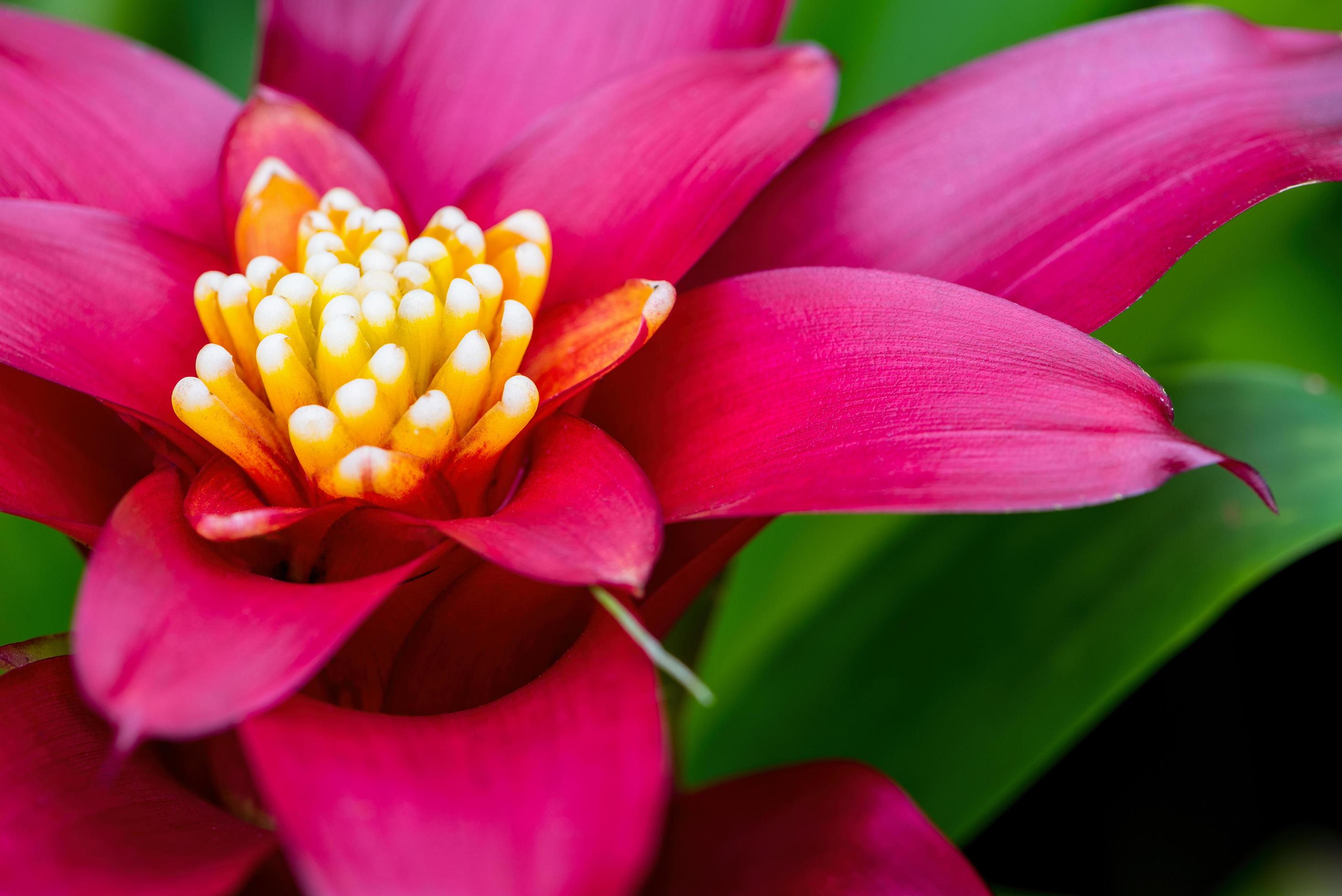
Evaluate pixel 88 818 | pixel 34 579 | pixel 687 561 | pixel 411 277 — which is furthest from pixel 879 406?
pixel 34 579

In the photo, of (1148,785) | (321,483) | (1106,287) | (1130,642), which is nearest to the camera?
(321,483)

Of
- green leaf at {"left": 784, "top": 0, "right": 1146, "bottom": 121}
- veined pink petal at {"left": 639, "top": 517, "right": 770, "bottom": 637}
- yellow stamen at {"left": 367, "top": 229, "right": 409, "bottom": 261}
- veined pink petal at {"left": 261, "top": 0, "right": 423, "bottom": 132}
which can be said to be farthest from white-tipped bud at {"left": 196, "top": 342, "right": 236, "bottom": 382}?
green leaf at {"left": 784, "top": 0, "right": 1146, "bottom": 121}

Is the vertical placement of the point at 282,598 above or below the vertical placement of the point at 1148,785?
above

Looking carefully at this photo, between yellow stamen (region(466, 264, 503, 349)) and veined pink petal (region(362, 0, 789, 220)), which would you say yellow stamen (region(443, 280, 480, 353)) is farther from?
veined pink petal (region(362, 0, 789, 220))

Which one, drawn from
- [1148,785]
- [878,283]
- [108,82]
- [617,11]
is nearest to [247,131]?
[108,82]

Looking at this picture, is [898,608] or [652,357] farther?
[898,608]

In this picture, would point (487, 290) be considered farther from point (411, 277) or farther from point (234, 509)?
point (234, 509)

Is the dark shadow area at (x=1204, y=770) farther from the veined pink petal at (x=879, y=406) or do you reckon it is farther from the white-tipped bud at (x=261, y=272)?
the white-tipped bud at (x=261, y=272)

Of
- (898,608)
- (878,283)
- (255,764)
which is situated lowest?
(898,608)

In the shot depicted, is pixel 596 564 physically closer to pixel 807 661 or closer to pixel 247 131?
pixel 247 131
